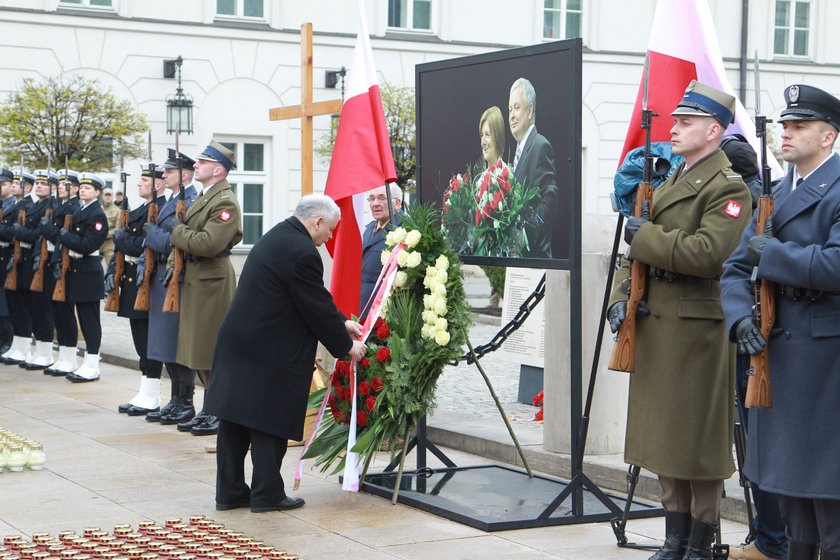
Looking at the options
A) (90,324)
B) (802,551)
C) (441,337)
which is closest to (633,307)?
(802,551)

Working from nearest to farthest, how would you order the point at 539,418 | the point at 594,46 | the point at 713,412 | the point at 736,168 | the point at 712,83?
the point at 713,412, the point at 736,168, the point at 712,83, the point at 539,418, the point at 594,46

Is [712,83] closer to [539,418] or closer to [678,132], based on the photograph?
[678,132]

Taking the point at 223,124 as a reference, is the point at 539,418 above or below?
below

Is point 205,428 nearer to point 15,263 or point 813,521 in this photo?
point 15,263

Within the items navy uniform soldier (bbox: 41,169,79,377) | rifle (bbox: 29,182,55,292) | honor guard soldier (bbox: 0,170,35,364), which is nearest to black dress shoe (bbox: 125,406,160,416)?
navy uniform soldier (bbox: 41,169,79,377)

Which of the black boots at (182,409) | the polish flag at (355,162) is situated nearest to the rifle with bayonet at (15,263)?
the black boots at (182,409)

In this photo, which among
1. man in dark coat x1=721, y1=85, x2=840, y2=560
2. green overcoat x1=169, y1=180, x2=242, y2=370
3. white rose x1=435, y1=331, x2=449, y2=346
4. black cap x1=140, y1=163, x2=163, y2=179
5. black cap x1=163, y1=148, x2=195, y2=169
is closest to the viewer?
man in dark coat x1=721, y1=85, x2=840, y2=560

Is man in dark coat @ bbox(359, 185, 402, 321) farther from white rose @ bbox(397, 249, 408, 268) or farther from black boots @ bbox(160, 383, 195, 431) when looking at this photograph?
black boots @ bbox(160, 383, 195, 431)

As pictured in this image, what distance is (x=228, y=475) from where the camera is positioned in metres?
7.16

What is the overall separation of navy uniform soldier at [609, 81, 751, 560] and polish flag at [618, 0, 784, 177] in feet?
2.93

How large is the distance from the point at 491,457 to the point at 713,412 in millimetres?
→ 3416

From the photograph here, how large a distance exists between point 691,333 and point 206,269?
5.16m

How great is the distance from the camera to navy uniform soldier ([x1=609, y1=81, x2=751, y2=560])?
5504mm

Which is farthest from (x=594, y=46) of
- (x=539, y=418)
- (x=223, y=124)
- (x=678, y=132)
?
(x=678, y=132)
